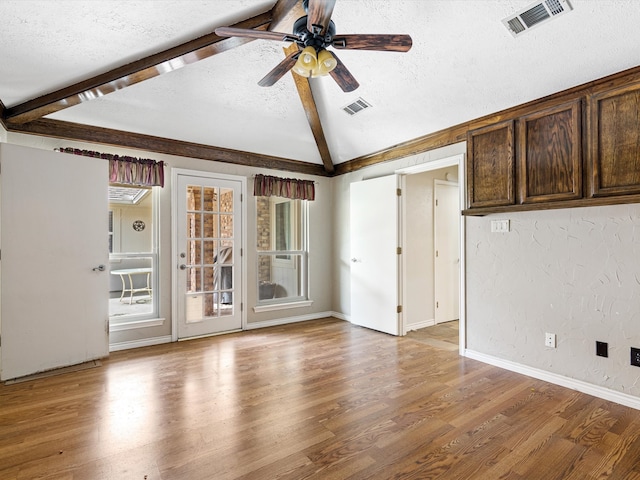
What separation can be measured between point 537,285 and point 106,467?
11.2 feet

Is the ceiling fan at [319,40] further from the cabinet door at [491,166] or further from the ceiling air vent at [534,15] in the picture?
the cabinet door at [491,166]

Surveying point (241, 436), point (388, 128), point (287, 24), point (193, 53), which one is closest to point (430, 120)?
point (388, 128)

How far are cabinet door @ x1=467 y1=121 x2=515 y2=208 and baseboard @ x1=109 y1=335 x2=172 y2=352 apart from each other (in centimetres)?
375

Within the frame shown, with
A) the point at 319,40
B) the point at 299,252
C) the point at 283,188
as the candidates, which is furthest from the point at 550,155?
the point at 299,252

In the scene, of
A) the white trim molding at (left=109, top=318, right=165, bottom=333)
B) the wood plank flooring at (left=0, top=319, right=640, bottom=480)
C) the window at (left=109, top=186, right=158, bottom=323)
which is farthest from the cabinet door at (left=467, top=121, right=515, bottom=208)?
the white trim molding at (left=109, top=318, right=165, bottom=333)

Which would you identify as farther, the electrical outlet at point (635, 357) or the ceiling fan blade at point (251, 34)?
the electrical outlet at point (635, 357)

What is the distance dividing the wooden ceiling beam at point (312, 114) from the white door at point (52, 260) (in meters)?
2.19

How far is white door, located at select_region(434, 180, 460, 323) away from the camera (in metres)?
4.84

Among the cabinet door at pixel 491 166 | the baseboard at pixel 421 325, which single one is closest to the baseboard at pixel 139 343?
the baseboard at pixel 421 325

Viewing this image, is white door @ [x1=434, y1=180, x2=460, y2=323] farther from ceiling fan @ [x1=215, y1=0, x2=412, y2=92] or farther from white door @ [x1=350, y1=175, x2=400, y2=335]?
ceiling fan @ [x1=215, y1=0, x2=412, y2=92]

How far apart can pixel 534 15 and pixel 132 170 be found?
3.91 metres

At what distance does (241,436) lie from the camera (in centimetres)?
206

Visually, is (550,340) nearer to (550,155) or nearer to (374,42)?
(550,155)

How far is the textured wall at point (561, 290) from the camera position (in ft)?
8.18
